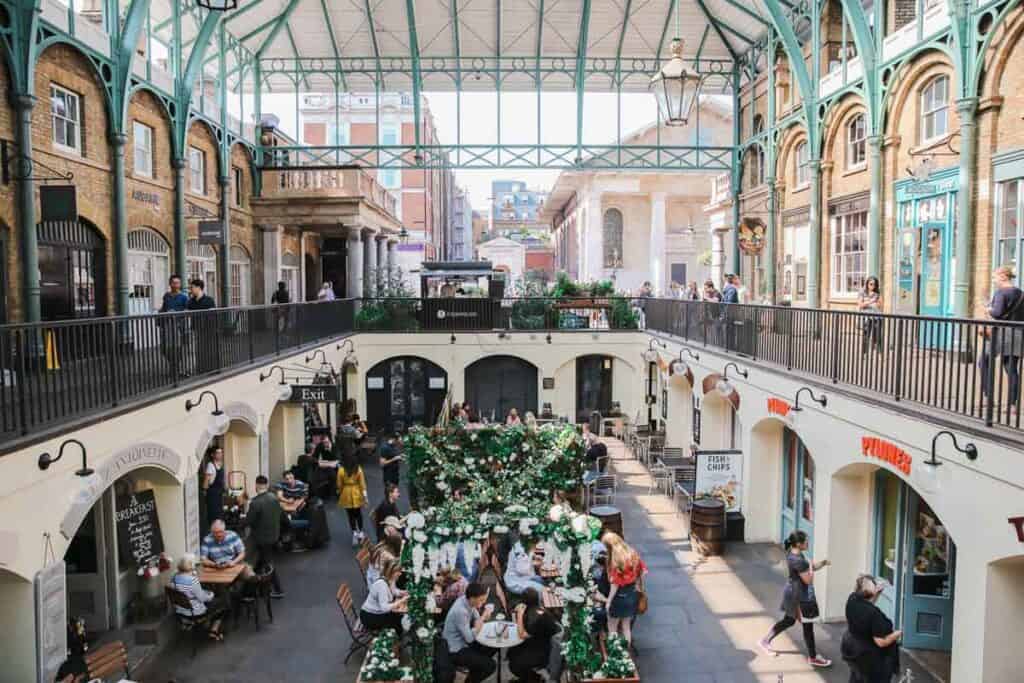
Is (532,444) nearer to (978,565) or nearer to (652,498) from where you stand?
(652,498)

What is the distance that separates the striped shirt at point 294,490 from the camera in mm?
15062

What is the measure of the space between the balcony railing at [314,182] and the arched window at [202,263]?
3.48m

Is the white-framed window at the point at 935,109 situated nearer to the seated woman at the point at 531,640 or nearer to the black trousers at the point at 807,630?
the black trousers at the point at 807,630

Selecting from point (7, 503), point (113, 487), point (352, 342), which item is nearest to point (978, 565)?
point (7, 503)

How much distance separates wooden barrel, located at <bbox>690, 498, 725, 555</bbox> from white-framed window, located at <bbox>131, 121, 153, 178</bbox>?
13.1 meters

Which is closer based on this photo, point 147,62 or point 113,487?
point 113,487

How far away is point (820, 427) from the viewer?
11.5 meters

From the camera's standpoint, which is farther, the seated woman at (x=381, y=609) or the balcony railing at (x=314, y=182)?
the balcony railing at (x=314, y=182)

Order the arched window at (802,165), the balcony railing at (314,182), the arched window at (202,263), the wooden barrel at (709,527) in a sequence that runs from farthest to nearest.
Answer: the balcony railing at (314,182) → the arched window at (802,165) → the arched window at (202,263) → the wooden barrel at (709,527)

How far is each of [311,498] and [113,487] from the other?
16.6ft

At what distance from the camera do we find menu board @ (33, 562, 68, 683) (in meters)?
7.80

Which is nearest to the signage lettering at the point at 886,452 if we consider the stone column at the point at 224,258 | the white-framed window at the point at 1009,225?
the white-framed window at the point at 1009,225

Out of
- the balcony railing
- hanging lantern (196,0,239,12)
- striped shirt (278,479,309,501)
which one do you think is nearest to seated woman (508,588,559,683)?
striped shirt (278,479,309,501)

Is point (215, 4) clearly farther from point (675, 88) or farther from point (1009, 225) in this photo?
point (1009, 225)
